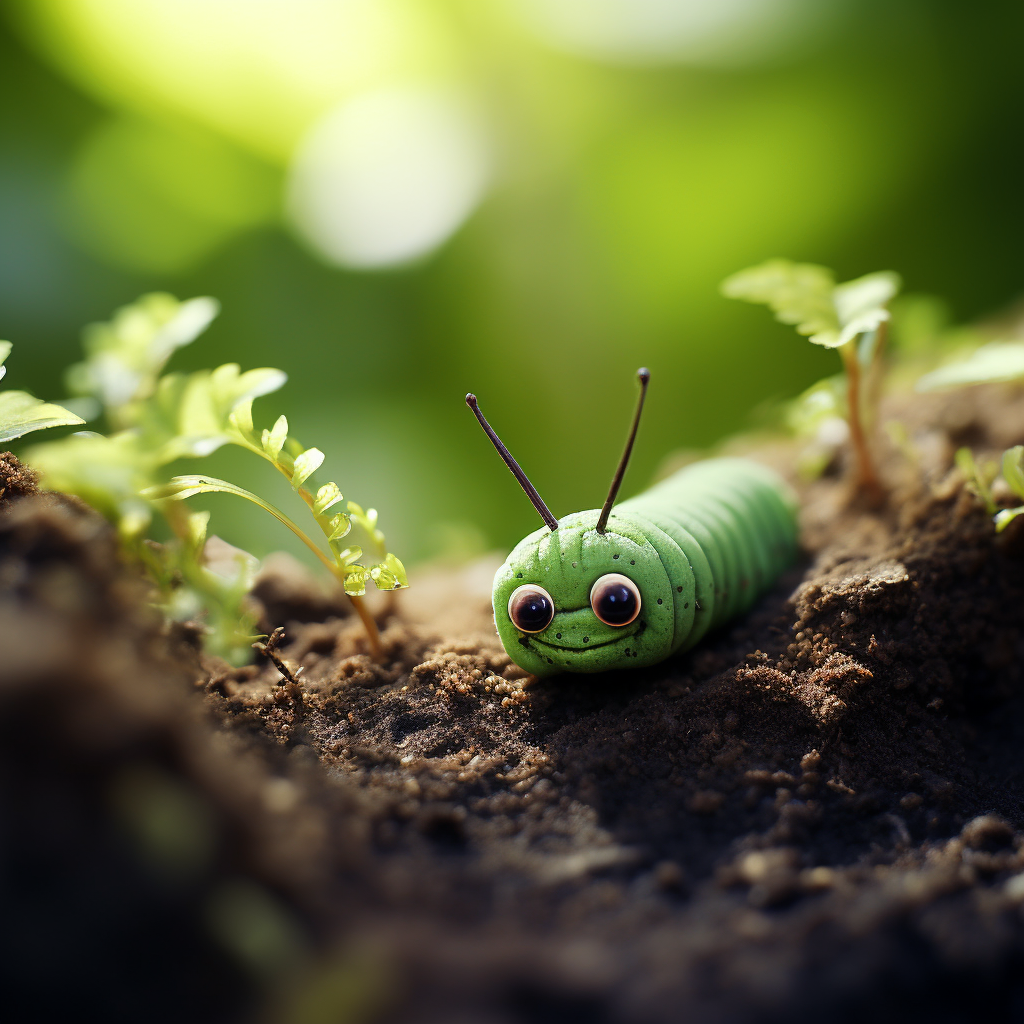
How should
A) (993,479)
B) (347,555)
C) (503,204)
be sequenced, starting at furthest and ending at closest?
(503,204) < (993,479) < (347,555)

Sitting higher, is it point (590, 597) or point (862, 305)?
point (862, 305)

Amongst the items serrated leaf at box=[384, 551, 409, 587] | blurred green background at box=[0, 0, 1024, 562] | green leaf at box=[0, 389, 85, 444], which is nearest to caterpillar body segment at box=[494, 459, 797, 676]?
serrated leaf at box=[384, 551, 409, 587]

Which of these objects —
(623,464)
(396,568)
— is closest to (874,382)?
(623,464)

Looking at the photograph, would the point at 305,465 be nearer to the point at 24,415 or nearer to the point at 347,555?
the point at 347,555

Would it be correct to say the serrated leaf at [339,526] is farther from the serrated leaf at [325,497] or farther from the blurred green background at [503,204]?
the blurred green background at [503,204]

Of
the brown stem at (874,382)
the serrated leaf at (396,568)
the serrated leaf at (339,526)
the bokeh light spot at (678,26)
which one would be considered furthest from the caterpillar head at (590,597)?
the bokeh light spot at (678,26)

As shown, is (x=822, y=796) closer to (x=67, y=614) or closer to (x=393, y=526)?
(x=67, y=614)

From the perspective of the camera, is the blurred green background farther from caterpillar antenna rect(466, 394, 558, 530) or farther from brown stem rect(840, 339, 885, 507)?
caterpillar antenna rect(466, 394, 558, 530)
